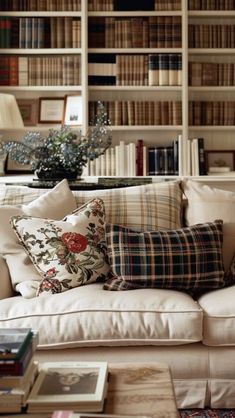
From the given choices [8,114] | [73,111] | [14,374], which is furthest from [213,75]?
[14,374]

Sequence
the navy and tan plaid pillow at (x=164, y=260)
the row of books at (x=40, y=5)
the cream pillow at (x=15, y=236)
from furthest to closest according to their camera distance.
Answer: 1. the row of books at (x=40, y=5)
2. the cream pillow at (x=15, y=236)
3. the navy and tan plaid pillow at (x=164, y=260)

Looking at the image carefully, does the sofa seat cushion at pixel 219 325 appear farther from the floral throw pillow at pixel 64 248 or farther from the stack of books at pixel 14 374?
the stack of books at pixel 14 374

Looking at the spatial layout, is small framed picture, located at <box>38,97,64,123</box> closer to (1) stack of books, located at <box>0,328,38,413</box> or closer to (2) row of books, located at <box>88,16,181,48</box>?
(2) row of books, located at <box>88,16,181,48</box>

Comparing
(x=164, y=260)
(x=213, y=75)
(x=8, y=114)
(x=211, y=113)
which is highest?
(x=213, y=75)

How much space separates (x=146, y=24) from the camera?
5.00 metres

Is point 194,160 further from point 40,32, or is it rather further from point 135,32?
point 40,32

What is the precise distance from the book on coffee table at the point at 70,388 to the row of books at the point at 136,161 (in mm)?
3361

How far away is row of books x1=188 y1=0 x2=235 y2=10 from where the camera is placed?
4.98m

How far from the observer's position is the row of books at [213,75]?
5062 mm

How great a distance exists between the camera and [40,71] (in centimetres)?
502

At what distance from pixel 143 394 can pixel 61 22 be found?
3.94 m

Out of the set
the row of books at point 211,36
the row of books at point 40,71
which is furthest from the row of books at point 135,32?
the row of books at point 40,71

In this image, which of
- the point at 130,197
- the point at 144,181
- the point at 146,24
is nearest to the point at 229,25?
the point at 146,24

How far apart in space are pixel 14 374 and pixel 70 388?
148mm
